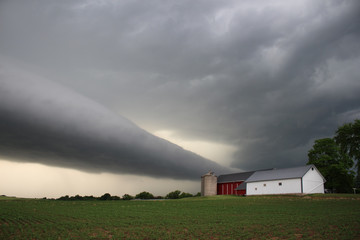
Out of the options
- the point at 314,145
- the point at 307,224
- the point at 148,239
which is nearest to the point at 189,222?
the point at 148,239

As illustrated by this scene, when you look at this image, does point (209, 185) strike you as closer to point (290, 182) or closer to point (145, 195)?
point (145, 195)

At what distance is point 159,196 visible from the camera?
91750 mm

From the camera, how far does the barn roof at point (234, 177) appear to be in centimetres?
8168

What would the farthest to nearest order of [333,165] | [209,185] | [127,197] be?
[209,185], [127,197], [333,165]

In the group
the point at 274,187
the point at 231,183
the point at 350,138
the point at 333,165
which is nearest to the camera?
the point at 350,138

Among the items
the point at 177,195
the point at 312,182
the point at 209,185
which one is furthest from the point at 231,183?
the point at 312,182

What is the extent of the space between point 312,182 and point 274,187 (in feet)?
26.8

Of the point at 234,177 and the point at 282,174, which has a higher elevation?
the point at 282,174

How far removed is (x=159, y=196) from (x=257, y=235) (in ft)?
247

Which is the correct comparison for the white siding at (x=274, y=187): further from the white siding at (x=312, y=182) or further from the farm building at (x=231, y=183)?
the farm building at (x=231, y=183)

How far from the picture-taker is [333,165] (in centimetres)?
6706

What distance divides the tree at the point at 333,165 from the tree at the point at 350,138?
36.0ft

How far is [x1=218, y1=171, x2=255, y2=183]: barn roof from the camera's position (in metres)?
81.7

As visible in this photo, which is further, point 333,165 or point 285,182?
point 333,165
